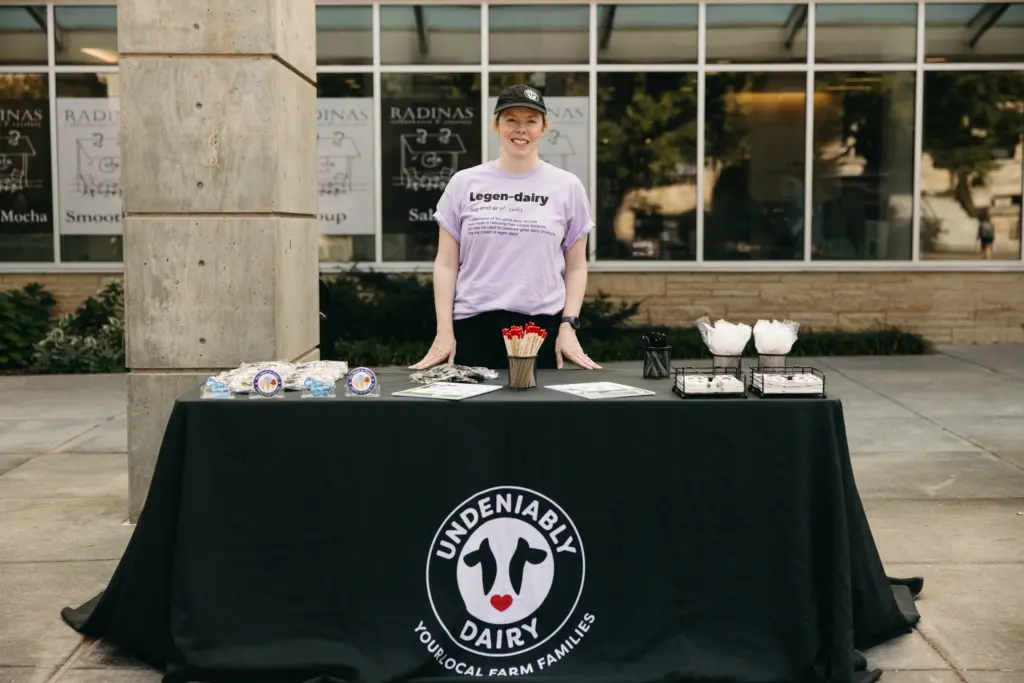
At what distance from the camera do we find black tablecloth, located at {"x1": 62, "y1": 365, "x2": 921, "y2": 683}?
444 cm

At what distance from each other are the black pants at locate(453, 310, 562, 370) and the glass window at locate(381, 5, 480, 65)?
9675 millimetres

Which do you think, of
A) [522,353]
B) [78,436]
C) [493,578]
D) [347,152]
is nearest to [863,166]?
[347,152]

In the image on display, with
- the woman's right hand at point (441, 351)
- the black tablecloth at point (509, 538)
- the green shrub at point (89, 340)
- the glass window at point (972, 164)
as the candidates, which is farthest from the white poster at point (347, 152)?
the black tablecloth at point (509, 538)

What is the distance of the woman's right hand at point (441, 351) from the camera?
17.5ft

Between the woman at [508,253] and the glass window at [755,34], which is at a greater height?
the glass window at [755,34]

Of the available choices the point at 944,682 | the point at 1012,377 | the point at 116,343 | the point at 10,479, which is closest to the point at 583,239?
the point at 944,682

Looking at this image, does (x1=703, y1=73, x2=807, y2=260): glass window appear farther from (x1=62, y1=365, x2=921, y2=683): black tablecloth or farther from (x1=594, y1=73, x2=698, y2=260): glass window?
(x1=62, y1=365, x2=921, y2=683): black tablecloth

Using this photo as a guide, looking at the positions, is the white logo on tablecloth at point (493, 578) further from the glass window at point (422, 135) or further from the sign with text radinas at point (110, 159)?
the sign with text radinas at point (110, 159)

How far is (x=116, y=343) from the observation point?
1341 cm

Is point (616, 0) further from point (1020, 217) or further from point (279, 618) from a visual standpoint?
point (279, 618)

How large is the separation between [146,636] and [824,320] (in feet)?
36.8

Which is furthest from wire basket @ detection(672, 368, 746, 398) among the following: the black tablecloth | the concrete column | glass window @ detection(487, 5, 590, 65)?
glass window @ detection(487, 5, 590, 65)

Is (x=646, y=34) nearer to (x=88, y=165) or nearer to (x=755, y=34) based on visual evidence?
(x=755, y=34)

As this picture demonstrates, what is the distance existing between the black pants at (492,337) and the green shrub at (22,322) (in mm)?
9139
